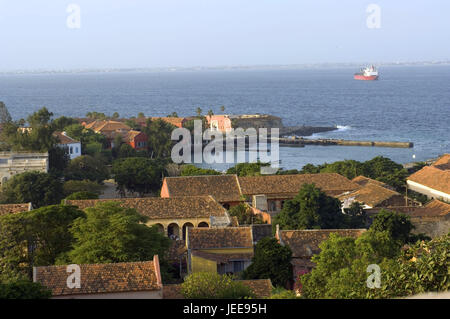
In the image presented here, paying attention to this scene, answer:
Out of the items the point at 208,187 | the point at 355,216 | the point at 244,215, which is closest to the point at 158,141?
the point at 208,187

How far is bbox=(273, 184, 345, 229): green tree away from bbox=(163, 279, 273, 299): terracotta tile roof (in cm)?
977

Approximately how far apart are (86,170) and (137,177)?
717cm

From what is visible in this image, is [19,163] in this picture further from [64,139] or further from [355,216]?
[355,216]

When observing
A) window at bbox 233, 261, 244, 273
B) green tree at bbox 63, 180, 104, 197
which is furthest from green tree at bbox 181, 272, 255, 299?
green tree at bbox 63, 180, 104, 197

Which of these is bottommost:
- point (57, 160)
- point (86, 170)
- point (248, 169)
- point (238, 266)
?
point (238, 266)

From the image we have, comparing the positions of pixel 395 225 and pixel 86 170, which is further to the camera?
pixel 86 170

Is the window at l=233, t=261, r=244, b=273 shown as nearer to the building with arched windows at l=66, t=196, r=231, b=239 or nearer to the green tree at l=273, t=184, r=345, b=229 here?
the green tree at l=273, t=184, r=345, b=229

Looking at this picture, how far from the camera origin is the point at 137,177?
41.8 metres

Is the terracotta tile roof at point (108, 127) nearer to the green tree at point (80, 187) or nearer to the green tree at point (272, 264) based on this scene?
the green tree at point (80, 187)

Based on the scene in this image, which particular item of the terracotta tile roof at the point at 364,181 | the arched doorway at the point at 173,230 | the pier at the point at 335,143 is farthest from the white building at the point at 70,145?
the pier at the point at 335,143

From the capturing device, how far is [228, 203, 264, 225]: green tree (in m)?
31.9

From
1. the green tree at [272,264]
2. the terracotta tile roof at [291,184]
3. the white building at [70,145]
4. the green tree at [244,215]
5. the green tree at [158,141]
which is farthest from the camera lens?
the green tree at [158,141]

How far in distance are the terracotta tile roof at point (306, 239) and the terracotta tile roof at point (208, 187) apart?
9564 millimetres

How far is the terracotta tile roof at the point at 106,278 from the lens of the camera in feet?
56.7
